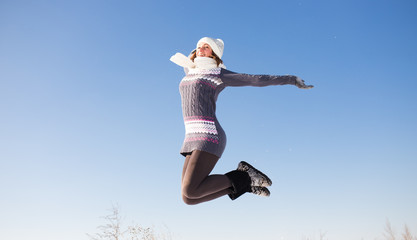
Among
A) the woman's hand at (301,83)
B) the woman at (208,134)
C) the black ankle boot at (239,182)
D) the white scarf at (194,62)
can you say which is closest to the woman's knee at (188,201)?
the woman at (208,134)

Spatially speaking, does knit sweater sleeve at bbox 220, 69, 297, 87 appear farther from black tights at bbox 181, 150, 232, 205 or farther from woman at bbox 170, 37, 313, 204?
black tights at bbox 181, 150, 232, 205

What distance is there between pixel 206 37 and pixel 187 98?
709 millimetres

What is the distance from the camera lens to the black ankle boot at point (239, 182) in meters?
3.34

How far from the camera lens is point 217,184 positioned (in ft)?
10.7

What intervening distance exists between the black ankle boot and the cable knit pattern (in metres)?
0.24

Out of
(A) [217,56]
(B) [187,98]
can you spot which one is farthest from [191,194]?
(A) [217,56]

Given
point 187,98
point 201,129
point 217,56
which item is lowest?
point 201,129

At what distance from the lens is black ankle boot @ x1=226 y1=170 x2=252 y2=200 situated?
3342 millimetres

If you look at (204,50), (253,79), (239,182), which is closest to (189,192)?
(239,182)

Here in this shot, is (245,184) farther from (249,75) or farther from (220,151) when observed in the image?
(249,75)

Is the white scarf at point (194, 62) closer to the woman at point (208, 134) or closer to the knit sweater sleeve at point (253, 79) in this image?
the woman at point (208, 134)

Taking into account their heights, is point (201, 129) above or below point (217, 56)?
below

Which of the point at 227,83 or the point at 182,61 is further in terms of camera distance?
the point at 182,61

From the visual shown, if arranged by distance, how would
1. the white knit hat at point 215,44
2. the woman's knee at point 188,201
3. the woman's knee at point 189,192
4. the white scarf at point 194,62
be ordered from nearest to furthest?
the woman's knee at point 189,192 → the woman's knee at point 188,201 → the white scarf at point 194,62 → the white knit hat at point 215,44
